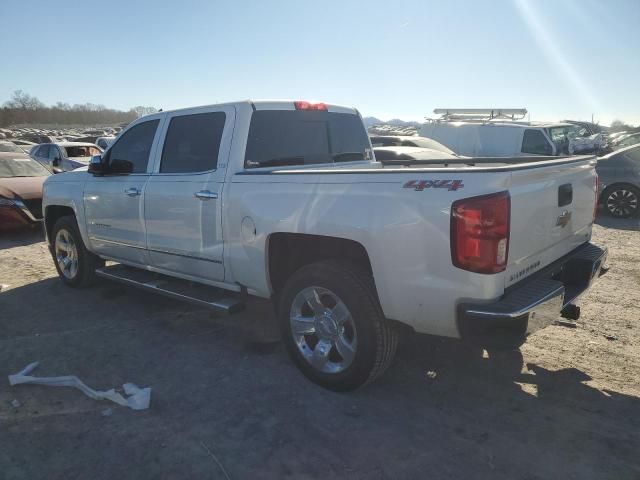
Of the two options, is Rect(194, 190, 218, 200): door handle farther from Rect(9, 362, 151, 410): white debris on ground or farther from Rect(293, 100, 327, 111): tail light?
Rect(9, 362, 151, 410): white debris on ground

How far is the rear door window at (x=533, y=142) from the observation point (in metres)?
12.4

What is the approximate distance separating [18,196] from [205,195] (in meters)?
6.36

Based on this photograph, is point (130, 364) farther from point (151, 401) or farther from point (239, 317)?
point (239, 317)

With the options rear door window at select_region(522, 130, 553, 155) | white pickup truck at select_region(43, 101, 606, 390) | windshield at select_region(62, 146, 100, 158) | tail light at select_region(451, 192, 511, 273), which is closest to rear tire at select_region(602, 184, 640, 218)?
rear door window at select_region(522, 130, 553, 155)

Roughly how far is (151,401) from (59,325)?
195 cm

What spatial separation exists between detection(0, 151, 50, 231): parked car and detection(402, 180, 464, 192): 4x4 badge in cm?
794

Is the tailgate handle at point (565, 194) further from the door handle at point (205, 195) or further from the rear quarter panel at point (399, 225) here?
the door handle at point (205, 195)

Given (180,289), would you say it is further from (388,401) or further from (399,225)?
(399,225)

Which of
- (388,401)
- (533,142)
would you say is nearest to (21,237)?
(388,401)

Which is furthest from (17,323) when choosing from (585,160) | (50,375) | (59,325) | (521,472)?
(585,160)

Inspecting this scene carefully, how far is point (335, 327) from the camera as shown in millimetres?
3273

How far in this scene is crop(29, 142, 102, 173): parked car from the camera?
43.3ft

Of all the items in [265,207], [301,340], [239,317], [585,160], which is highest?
[585,160]

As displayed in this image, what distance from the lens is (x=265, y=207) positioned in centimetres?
345
